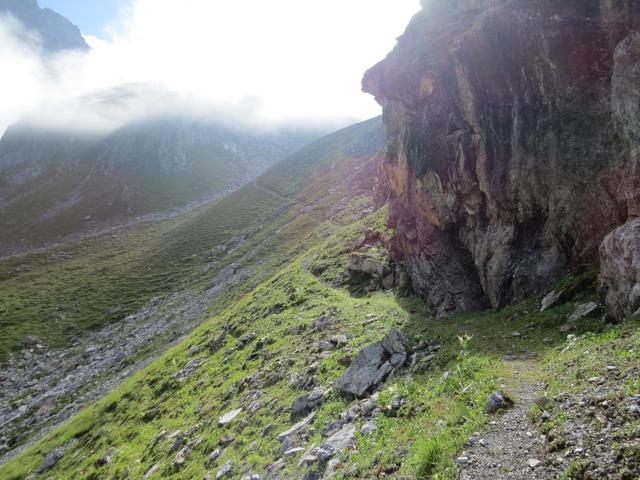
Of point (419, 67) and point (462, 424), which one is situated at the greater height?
point (419, 67)

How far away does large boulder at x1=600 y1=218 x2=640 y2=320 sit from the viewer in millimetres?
14898

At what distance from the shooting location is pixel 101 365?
194 ft

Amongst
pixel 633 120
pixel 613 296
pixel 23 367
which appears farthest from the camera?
pixel 23 367

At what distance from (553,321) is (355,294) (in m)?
21.7

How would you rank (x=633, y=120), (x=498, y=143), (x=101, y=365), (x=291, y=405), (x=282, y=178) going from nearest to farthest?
1. (x=633, y=120)
2. (x=291, y=405)
3. (x=498, y=143)
4. (x=101, y=365)
5. (x=282, y=178)

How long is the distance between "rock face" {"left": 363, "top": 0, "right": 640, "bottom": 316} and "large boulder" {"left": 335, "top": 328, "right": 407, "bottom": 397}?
8.58 metres

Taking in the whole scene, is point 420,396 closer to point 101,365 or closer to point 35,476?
point 35,476

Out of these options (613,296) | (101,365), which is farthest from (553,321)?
(101,365)

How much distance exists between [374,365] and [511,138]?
16.6 meters

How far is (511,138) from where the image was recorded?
25609mm

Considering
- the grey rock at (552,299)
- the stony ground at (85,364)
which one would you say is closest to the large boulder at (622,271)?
the grey rock at (552,299)

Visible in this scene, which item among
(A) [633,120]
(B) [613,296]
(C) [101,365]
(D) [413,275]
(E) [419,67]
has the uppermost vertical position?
(E) [419,67]

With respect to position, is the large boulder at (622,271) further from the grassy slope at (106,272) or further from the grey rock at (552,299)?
the grassy slope at (106,272)

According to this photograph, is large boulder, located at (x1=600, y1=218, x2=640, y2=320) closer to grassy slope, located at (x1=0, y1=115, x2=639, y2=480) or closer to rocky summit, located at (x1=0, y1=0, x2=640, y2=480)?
rocky summit, located at (x1=0, y1=0, x2=640, y2=480)
